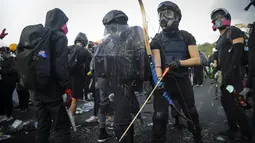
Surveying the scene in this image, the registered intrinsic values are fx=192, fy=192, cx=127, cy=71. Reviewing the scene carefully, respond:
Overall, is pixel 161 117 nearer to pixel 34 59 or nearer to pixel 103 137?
pixel 103 137

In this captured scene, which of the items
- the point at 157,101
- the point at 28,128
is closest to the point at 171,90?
the point at 157,101

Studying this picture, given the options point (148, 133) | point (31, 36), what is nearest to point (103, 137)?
point (148, 133)

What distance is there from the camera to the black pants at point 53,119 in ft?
9.14

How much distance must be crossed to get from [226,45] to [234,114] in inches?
49.2

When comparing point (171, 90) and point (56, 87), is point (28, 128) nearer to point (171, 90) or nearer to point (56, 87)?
point (56, 87)

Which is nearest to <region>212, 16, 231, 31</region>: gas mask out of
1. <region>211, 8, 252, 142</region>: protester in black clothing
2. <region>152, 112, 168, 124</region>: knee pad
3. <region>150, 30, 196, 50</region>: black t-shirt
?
<region>211, 8, 252, 142</region>: protester in black clothing

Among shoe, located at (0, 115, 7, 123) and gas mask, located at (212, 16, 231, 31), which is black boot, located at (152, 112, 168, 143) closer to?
gas mask, located at (212, 16, 231, 31)

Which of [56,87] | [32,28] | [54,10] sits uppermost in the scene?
[54,10]

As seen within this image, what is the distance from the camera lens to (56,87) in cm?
284

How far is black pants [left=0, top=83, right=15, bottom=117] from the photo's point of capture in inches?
225

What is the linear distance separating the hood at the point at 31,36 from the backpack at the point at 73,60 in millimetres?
2005

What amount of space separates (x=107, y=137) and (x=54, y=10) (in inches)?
98.2

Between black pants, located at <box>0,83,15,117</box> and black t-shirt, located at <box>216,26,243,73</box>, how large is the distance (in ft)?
19.1

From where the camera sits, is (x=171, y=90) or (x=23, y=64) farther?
(x=171, y=90)
